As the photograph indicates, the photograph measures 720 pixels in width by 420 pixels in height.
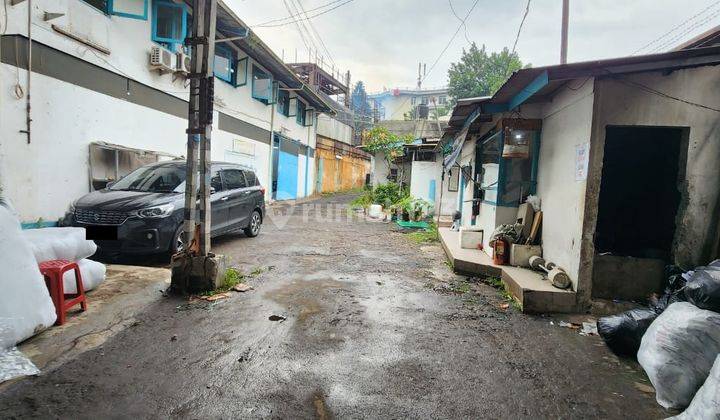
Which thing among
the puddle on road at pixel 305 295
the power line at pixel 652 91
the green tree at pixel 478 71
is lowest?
the puddle on road at pixel 305 295

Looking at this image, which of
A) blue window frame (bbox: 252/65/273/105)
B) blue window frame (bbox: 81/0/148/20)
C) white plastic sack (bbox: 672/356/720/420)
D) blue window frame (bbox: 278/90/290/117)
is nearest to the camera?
white plastic sack (bbox: 672/356/720/420)

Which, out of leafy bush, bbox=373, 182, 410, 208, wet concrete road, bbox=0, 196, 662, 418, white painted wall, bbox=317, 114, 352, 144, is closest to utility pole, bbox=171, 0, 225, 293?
wet concrete road, bbox=0, 196, 662, 418

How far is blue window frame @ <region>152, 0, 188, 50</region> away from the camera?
888 cm

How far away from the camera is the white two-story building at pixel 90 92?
19.9 ft

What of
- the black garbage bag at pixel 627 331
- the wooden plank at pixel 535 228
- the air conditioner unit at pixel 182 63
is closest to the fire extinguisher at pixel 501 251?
the wooden plank at pixel 535 228

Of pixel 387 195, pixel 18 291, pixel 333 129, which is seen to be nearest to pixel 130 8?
pixel 18 291

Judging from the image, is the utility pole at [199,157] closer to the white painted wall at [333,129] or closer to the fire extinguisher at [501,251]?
the fire extinguisher at [501,251]

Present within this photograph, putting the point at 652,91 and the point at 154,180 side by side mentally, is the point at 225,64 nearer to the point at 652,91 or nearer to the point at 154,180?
the point at 154,180

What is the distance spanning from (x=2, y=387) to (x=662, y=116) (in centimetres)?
662

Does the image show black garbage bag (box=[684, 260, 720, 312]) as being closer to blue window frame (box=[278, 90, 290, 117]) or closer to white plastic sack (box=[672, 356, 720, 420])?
white plastic sack (box=[672, 356, 720, 420])

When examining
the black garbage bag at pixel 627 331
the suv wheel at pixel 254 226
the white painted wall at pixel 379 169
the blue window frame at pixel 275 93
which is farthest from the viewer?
the white painted wall at pixel 379 169

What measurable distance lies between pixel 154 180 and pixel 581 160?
21.9ft

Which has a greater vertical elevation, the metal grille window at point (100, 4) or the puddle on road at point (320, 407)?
the metal grille window at point (100, 4)

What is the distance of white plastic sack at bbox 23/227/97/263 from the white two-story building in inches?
125
